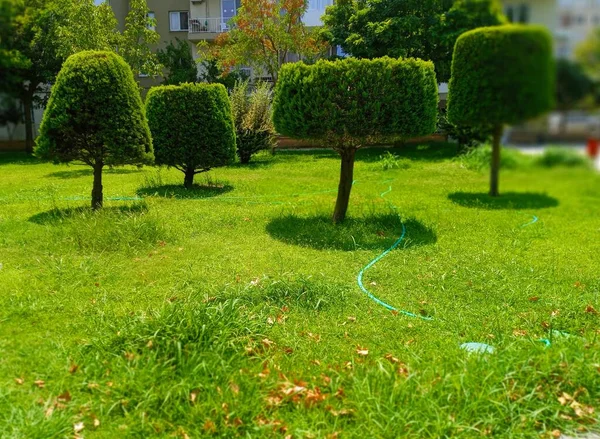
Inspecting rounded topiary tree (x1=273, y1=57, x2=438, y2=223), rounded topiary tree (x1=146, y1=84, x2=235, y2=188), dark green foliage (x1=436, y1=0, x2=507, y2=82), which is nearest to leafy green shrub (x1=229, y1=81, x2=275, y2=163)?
rounded topiary tree (x1=146, y1=84, x2=235, y2=188)

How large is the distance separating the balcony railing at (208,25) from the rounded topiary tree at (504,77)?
25914 mm

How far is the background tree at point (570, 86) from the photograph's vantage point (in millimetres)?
808

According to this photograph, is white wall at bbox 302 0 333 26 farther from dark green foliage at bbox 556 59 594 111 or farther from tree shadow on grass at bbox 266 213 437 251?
dark green foliage at bbox 556 59 594 111

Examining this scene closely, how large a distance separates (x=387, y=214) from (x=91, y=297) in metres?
4.43

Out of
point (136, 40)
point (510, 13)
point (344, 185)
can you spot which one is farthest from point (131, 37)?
point (510, 13)

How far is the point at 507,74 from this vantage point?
953 mm

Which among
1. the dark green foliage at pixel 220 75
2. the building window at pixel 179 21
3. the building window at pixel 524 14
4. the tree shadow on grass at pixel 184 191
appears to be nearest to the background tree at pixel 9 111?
the building window at pixel 524 14

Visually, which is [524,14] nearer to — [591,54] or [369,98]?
[591,54]

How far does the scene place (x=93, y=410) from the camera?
8.37 feet

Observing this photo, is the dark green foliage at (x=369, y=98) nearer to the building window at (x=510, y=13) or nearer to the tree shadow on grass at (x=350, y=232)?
the tree shadow on grass at (x=350, y=232)

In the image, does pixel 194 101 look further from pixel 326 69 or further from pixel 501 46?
pixel 501 46

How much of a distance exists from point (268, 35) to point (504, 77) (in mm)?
19182

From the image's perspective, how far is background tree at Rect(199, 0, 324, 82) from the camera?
18922mm

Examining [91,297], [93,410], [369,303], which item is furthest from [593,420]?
[91,297]
